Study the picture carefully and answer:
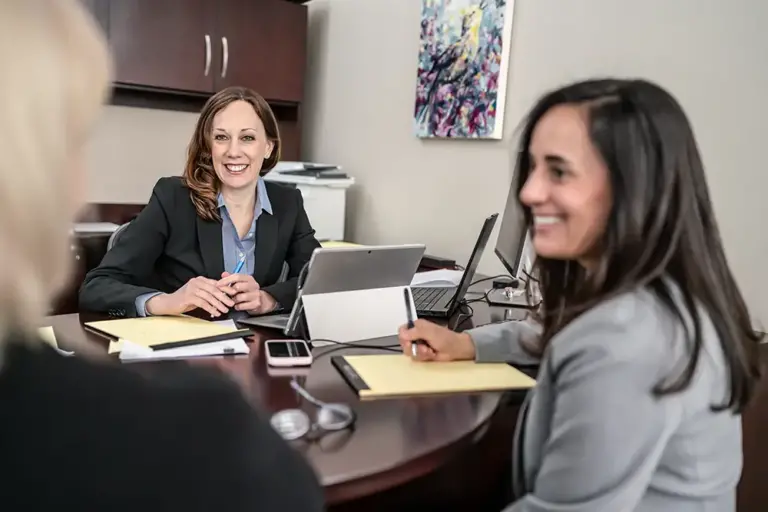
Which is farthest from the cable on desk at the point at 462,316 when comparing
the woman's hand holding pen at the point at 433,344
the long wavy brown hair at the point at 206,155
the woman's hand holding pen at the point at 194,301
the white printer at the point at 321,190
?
the white printer at the point at 321,190

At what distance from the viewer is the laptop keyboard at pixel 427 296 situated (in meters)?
1.74

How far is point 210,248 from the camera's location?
1884 mm

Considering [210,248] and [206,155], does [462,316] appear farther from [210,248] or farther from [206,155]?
[206,155]

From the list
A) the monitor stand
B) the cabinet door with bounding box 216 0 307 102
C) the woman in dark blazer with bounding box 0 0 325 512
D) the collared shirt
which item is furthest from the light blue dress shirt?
the woman in dark blazer with bounding box 0 0 325 512

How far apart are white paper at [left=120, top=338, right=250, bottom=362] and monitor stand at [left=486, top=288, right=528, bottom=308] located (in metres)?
0.85

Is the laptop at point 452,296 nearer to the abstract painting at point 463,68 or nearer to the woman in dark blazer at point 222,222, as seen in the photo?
the woman in dark blazer at point 222,222

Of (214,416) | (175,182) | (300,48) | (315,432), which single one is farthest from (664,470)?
(300,48)

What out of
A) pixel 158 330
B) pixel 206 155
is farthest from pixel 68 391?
pixel 206 155

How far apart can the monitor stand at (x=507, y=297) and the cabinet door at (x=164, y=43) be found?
171 cm

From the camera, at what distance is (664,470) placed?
34.7 inches

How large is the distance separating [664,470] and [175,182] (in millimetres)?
1519

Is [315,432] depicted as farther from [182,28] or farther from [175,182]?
[182,28]

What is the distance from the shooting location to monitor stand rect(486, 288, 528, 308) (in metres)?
1.91

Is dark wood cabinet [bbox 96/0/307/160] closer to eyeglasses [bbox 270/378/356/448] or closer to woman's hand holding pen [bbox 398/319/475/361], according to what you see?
woman's hand holding pen [bbox 398/319/475/361]
